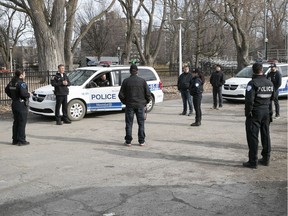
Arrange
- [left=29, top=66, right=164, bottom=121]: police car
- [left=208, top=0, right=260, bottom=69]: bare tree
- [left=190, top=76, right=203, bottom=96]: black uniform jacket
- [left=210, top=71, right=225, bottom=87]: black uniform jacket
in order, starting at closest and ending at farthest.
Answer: [left=190, top=76, right=203, bottom=96]: black uniform jacket, [left=29, top=66, right=164, bottom=121]: police car, [left=210, top=71, right=225, bottom=87]: black uniform jacket, [left=208, top=0, right=260, bottom=69]: bare tree

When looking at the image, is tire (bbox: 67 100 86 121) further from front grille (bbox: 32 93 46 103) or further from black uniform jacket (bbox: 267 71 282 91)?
black uniform jacket (bbox: 267 71 282 91)

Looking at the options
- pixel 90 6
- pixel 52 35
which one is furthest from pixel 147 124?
pixel 90 6

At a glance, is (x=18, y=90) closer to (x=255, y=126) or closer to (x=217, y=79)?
(x=255, y=126)

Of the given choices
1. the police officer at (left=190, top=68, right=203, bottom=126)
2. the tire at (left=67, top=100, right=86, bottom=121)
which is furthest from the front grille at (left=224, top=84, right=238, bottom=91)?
the tire at (left=67, top=100, right=86, bottom=121)

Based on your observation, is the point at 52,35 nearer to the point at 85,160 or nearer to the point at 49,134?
the point at 49,134

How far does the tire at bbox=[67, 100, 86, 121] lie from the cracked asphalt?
1.26m

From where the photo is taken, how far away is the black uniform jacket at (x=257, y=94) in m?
6.59

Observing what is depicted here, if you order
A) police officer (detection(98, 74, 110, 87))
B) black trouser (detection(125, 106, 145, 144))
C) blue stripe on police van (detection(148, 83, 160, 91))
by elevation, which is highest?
police officer (detection(98, 74, 110, 87))

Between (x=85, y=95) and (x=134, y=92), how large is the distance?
433cm

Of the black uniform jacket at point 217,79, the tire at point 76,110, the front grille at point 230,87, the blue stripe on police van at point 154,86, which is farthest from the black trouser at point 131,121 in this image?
the front grille at point 230,87

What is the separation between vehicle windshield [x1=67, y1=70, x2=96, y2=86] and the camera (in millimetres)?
12891

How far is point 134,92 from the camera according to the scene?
28.3 feet

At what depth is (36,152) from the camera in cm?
823

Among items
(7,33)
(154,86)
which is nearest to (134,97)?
(154,86)
